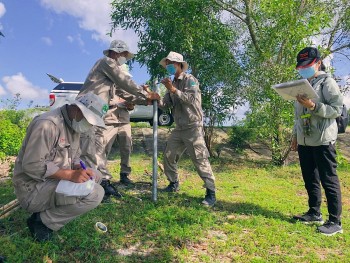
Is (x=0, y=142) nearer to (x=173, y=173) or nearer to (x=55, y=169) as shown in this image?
(x=173, y=173)

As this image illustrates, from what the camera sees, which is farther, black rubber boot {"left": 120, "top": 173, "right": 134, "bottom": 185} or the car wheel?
the car wheel

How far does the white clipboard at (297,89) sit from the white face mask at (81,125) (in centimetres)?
225

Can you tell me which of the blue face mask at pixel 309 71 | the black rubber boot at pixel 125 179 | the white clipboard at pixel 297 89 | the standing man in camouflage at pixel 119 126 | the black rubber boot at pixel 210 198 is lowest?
the black rubber boot at pixel 210 198

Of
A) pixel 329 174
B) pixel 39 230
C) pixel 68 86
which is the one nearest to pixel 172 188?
pixel 329 174

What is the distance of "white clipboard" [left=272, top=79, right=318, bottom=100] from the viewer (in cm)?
366

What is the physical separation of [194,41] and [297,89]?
4336 millimetres

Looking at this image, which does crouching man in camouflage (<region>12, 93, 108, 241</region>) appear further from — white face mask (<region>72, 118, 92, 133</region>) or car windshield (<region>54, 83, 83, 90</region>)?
car windshield (<region>54, 83, 83, 90</region>)

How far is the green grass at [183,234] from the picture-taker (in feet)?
10.2

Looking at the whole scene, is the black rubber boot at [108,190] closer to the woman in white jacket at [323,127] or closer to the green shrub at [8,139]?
the woman in white jacket at [323,127]

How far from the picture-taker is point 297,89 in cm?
379

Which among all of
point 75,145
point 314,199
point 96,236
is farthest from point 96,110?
point 314,199

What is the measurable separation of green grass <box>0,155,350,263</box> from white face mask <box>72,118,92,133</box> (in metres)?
1.09

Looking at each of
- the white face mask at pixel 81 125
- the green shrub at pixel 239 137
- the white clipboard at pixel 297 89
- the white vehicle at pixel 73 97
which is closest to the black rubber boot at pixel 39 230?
the white face mask at pixel 81 125

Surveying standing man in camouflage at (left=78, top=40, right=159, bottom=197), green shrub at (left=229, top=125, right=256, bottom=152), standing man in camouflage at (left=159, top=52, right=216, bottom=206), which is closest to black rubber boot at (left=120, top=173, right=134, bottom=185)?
standing man in camouflage at (left=78, top=40, right=159, bottom=197)
